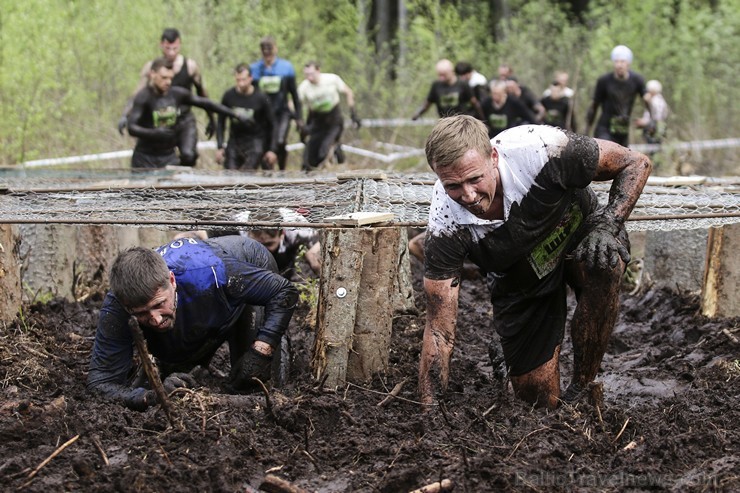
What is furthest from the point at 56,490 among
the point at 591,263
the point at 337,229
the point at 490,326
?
the point at 490,326

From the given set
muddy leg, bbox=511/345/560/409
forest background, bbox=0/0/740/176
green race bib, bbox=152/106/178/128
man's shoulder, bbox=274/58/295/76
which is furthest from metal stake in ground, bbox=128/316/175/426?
man's shoulder, bbox=274/58/295/76

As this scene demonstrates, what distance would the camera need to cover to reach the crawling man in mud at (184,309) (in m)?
4.86

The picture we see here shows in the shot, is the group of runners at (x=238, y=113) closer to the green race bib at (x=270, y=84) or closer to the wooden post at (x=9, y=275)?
the green race bib at (x=270, y=84)

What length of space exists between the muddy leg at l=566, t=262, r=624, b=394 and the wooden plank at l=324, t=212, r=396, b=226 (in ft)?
3.57

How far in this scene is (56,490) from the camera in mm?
3914

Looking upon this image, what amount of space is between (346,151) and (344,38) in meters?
5.70

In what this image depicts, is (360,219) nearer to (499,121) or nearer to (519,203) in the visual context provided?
(519,203)

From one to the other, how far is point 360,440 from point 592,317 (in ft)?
4.36

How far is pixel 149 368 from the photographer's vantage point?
414cm

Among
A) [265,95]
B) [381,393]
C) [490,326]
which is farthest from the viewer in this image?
[265,95]

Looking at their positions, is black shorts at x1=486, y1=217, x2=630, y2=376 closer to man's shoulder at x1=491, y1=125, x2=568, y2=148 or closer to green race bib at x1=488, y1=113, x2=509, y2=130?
man's shoulder at x1=491, y1=125, x2=568, y2=148

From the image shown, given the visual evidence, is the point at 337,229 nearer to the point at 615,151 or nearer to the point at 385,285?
the point at 385,285

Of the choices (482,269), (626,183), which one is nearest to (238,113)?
(482,269)

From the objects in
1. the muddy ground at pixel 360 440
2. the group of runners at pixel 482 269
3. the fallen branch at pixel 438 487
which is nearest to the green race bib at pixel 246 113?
the group of runners at pixel 482 269
